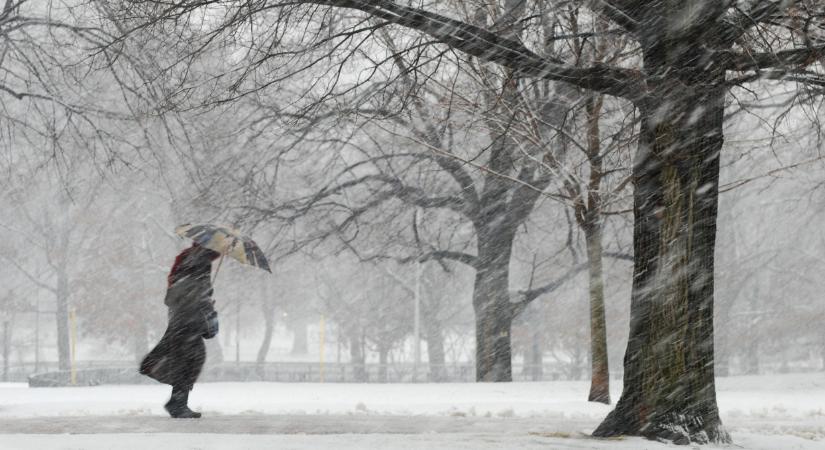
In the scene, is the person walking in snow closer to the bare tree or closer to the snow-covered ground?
the snow-covered ground

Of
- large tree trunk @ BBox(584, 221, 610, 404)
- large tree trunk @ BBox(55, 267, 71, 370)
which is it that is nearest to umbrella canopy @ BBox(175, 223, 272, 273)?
large tree trunk @ BBox(584, 221, 610, 404)

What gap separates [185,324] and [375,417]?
8.09 feet

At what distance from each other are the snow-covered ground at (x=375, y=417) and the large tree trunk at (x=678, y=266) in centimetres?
39

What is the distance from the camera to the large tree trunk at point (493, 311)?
1872 cm

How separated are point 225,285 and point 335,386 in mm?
21283

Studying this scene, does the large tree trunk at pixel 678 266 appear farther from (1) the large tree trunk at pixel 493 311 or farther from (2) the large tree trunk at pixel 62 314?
(2) the large tree trunk at pixel 62 314

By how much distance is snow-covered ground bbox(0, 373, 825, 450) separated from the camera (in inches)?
277

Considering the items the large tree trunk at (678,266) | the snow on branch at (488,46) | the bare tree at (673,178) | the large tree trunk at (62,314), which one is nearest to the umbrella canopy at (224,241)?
the bare tree at (673,178)

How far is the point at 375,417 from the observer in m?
10.9

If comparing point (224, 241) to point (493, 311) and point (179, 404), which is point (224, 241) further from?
point (493, 311)

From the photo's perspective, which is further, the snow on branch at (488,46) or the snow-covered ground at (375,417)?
the snow on branch at (488,46)

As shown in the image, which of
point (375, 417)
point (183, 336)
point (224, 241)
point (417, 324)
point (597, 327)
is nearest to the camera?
point (183, 336)

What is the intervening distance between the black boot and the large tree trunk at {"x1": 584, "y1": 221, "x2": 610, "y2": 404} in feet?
19.9

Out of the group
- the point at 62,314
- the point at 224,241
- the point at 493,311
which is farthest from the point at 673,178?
the point at 62,314
